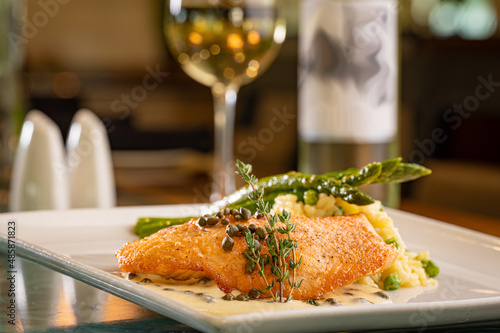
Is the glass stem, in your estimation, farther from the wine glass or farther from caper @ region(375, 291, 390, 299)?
caper @ region(375, 291, 390, 299)

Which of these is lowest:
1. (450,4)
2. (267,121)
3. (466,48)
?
(267,121)

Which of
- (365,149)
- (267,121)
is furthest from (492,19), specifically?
(365,149)

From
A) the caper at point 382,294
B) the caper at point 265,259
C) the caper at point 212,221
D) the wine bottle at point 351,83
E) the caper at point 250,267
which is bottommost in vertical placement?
the caper at point 382,294

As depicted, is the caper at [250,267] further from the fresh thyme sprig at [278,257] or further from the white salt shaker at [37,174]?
the white salt shaker at [37,174]

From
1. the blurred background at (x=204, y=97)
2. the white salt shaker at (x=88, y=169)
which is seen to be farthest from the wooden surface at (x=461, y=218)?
the white salt shaker at (x=88, y=169)

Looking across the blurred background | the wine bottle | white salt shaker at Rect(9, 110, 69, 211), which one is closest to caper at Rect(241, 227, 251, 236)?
the wine bottle

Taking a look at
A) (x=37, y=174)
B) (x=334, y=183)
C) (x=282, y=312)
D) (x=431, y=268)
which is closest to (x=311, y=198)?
(x=334, y=183)

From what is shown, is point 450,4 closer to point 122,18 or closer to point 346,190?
point 122,18
